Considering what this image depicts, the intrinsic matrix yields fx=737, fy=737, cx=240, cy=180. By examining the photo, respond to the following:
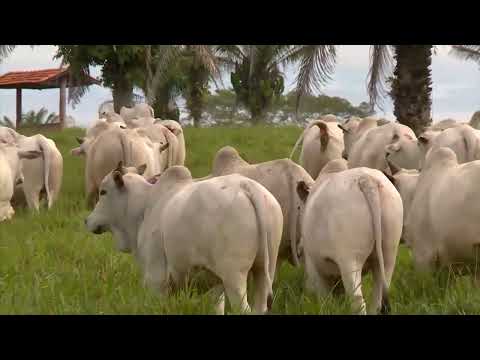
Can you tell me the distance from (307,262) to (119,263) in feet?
7.17

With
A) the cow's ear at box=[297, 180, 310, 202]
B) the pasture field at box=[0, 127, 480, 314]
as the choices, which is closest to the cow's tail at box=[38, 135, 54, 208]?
the pasture field at box=[0, 127, 480, 314]

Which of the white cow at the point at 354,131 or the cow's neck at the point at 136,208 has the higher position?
the white cow at the point at 354,131

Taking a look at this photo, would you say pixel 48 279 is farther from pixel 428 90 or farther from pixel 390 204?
pixel 428 90

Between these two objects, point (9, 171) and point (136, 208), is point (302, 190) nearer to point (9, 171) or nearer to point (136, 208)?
point (136, 208)

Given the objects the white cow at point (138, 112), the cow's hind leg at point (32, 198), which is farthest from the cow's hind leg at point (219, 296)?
the white cow at point (138, 112)

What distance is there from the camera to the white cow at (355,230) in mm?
4102

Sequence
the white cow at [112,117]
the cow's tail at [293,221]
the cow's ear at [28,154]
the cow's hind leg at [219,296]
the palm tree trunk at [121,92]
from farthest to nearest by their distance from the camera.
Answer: the palm tree trunk at [121,92] < the white cow at [112,117] < the cow's ear at [28,154] < the cow's tail at [293,221] < the cow's hind leg at [219,296]

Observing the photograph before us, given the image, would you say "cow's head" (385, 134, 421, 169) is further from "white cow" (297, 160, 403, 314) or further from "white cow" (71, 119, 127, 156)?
"white cow" (297, 160, 403, 314)

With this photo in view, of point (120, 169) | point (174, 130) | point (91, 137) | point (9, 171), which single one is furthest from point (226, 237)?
point (174, 130)

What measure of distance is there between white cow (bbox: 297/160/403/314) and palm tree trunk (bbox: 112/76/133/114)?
49.1 feet

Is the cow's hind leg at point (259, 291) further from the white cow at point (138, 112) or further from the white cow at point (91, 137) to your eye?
the white cow at point (138, 112)

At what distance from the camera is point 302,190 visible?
502cm

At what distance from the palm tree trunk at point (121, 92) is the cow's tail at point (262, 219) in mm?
15138

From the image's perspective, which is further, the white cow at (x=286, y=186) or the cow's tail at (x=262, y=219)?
the white cow at (x=286, y=186)
